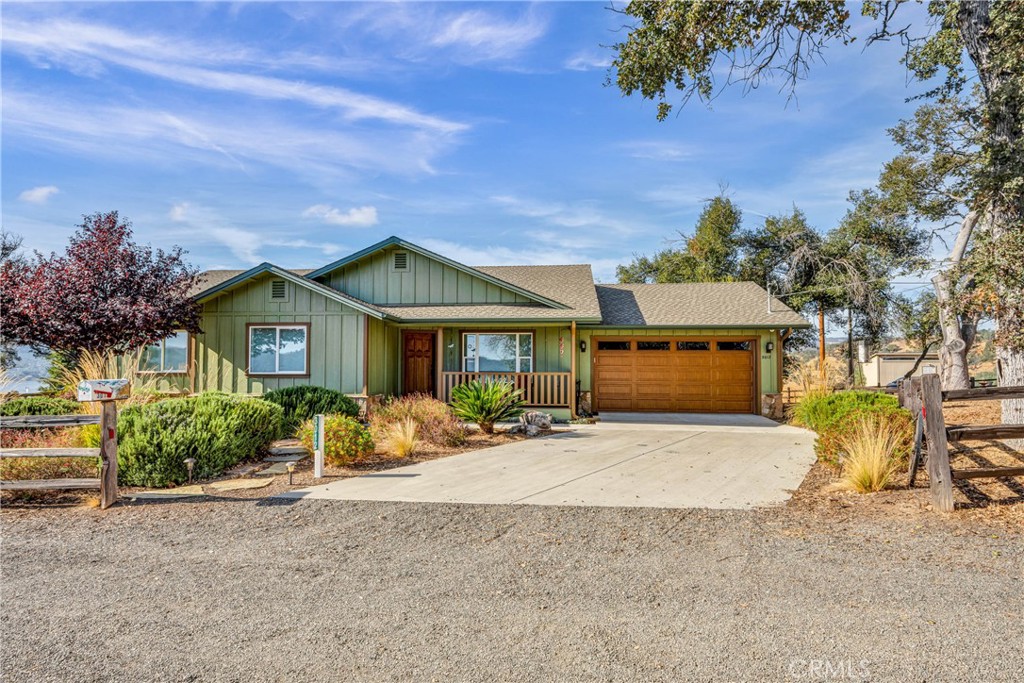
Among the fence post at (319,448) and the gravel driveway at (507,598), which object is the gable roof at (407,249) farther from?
the gravel driveway at (507,598)

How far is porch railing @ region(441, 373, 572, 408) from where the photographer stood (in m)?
15.6

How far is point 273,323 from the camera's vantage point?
1454 cm

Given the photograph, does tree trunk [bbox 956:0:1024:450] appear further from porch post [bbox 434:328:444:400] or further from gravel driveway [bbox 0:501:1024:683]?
porch post [bbox 434:328:444:400]

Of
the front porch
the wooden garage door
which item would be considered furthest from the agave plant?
the wooden garage door

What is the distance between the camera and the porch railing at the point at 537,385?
51.2 feet

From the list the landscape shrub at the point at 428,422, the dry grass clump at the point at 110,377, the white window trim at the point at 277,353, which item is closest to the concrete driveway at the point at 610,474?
the landscape shrub at the point at 428,422

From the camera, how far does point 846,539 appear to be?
16.6ft

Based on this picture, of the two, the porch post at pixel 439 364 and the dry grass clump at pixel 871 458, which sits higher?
the porch post at pixel 439 364

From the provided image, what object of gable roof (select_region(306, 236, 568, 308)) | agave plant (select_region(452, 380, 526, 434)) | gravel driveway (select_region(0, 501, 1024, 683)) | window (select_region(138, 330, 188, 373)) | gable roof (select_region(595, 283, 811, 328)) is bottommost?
gravel driveway (select_region(0, 501, 1024, 683))

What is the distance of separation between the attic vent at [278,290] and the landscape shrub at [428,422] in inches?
193

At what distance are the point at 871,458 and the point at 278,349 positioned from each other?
1296 centimetres

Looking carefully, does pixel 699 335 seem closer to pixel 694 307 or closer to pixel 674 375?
pixel 694 307

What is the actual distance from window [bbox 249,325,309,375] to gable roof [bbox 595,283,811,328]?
8607 millimetres

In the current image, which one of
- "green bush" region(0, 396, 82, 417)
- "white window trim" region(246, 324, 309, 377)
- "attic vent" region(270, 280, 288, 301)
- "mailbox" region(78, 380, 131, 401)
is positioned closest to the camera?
"mailbox" region(78, 380, 131, 401)
